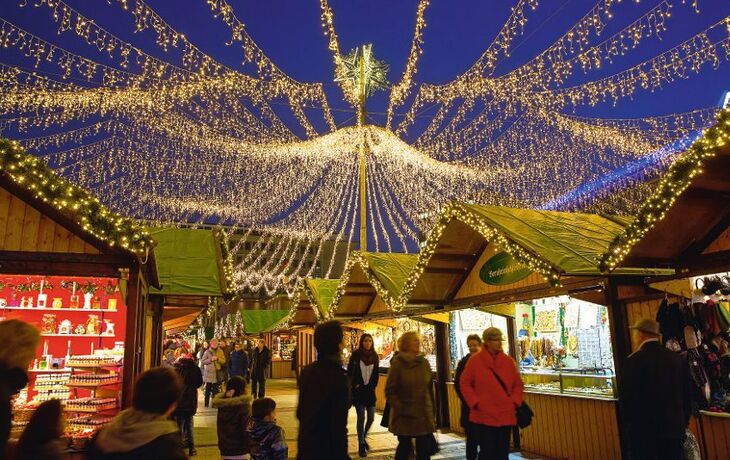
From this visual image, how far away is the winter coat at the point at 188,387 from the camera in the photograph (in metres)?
8.15

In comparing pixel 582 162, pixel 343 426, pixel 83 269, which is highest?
pixel 582 162

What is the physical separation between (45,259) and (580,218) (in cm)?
769

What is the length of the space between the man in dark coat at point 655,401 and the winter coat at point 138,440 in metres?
3.72

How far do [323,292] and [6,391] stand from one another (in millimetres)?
12138

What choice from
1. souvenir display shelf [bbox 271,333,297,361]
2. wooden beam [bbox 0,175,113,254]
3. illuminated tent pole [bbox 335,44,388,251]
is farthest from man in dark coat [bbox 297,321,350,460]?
souvenir display shelf [bbox 271,333,297,361]

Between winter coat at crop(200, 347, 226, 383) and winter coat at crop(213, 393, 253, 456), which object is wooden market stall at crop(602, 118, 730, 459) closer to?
winter coat at crop(213, 393, 253, 456)

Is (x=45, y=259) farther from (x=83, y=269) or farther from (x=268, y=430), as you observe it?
(x=268, y=430)

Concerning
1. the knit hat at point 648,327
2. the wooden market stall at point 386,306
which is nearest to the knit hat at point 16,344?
the knit hat at point 648,327

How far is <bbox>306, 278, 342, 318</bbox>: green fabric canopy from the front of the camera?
13.9 m

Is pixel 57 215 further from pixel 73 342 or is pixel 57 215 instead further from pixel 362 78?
pixel 362 78

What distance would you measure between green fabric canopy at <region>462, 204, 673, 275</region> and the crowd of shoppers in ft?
4.23

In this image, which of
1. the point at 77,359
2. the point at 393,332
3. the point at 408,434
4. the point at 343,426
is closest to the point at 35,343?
the point at 343,426

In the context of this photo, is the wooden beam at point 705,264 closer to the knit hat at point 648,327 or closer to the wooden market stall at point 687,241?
the wooden market stall at point 687,241

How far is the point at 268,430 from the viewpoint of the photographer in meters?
4.69
